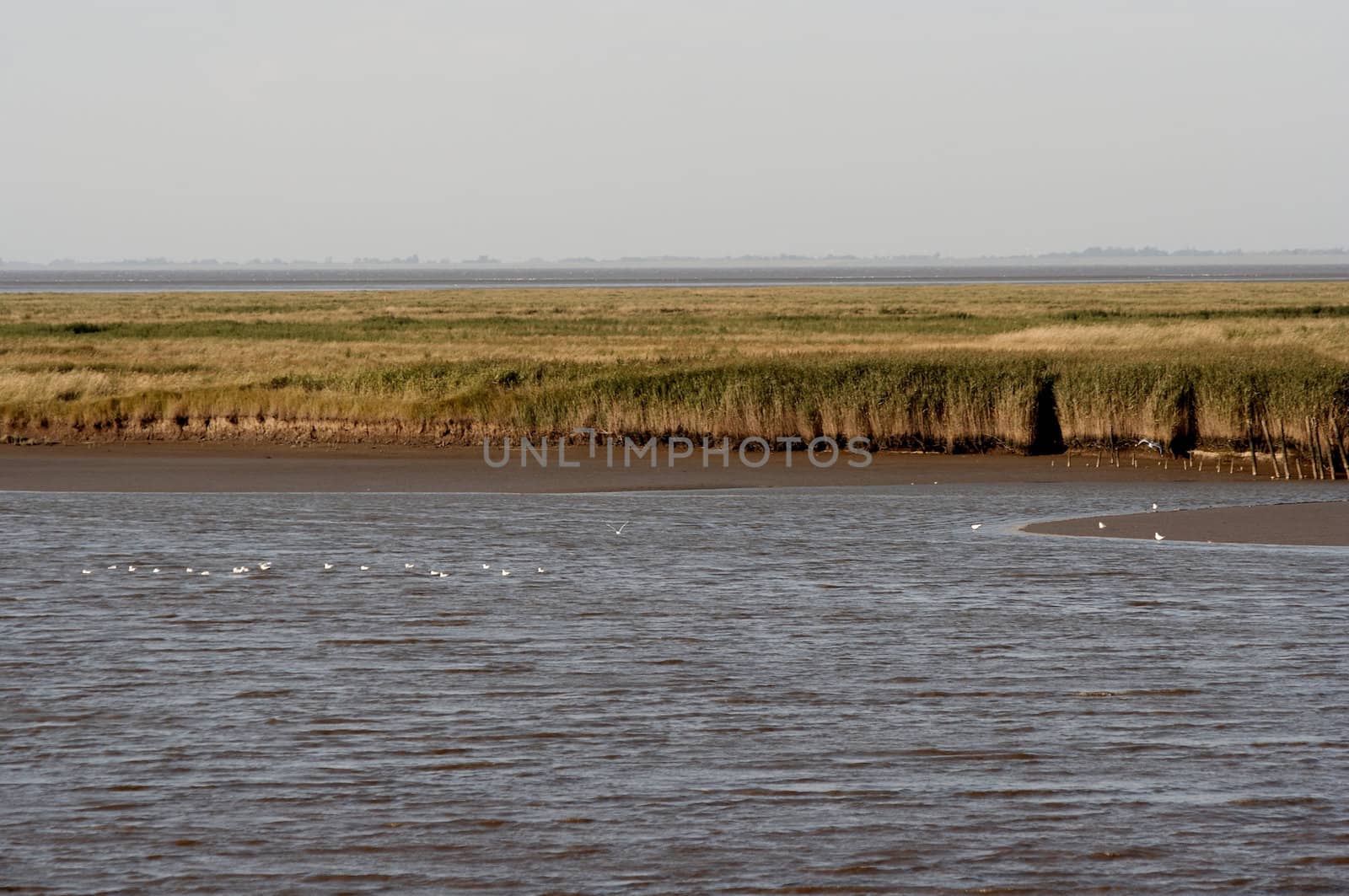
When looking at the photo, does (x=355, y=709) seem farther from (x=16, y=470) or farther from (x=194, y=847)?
(x=16, y=470)

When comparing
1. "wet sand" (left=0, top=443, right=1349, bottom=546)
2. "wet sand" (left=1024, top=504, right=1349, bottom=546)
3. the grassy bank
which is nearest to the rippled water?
"wet sand" (left=1024, top=504, right=1349, bottom=546)

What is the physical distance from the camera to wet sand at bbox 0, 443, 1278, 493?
2505 cm

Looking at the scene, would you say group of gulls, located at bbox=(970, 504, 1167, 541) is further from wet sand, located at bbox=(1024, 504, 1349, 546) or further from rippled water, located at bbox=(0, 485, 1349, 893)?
rippled water, located at bbox=(0, 485, 1349, 893)

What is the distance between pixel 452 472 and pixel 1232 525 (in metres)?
12.7

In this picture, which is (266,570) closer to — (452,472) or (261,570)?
(261,570)

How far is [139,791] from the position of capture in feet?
28.0

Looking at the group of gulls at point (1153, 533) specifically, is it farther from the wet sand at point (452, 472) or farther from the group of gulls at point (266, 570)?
the group of gulls at point (266, 570)

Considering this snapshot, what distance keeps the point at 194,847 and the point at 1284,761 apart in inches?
230

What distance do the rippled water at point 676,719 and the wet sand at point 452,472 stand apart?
285 inches

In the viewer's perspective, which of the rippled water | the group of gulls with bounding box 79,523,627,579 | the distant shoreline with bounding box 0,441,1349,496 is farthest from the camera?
the distant shoreline with bounding box 0,441,1349,496

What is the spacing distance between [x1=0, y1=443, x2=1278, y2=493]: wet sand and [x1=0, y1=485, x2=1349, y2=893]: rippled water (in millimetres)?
7227

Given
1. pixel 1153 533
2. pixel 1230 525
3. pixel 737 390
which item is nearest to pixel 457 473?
pixel 737 390

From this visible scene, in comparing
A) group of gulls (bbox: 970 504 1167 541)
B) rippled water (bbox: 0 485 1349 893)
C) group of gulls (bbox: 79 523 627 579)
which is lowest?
group of gulls (bbox: 970 504 1167 541)

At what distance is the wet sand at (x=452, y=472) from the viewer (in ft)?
82.2
